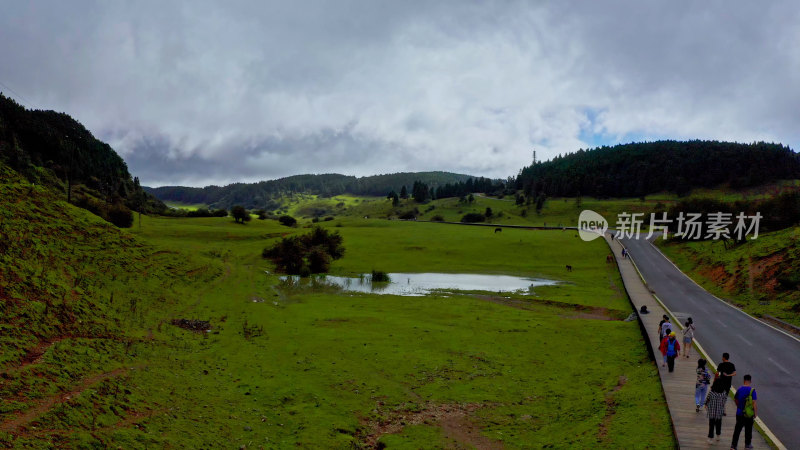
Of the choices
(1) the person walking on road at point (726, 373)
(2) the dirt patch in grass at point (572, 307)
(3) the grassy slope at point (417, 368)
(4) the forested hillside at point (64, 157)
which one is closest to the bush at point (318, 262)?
(3) the grassy slope at point (417, 368)

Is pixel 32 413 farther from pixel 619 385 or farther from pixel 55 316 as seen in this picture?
pixel 619 385

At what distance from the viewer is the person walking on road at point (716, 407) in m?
15.2

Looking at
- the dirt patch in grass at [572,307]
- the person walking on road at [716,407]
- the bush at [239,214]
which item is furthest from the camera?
the bush at [239,214]

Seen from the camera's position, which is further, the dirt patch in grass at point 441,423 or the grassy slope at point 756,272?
the grassy slope at point 756,272

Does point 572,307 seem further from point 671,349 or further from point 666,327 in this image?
point 671,349

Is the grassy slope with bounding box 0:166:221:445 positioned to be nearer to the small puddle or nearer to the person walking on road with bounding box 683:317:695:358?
the small puddle

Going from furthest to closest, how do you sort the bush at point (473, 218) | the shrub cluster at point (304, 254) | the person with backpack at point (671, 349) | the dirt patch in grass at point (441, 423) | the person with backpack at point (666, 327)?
1. the bush at point (473, 218)
2. the shrub cluster at point (304, 254)
3. the person with backpack at point (666, 327)
4. the person with backpack at point (671, 349)
5. the dirt patch in grass at point (441, 423)

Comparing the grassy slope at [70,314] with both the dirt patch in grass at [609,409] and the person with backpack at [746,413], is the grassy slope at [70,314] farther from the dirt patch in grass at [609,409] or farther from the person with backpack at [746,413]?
the person with backpack at [746,413]

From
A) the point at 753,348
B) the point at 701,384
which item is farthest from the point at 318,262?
the point at 701,384

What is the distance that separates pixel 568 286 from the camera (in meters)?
59.4

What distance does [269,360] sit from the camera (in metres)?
26.1

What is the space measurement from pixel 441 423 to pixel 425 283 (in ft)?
141

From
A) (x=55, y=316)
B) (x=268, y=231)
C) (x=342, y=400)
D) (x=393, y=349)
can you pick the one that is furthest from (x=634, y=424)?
(x=268, y=231)

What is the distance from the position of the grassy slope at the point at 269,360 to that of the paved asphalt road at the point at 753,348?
425cm
